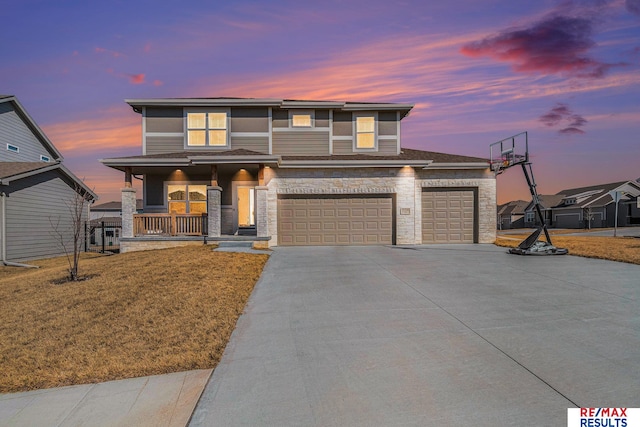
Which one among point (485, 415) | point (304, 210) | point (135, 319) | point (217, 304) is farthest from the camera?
point (304, 210)

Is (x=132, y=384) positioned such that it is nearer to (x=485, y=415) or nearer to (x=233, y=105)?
(x=485, y=415)

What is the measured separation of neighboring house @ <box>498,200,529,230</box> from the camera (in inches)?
2232

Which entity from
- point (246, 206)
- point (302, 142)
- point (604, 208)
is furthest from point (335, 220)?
point (604, 208)

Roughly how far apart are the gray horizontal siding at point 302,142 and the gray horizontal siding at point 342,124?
2.13 ft

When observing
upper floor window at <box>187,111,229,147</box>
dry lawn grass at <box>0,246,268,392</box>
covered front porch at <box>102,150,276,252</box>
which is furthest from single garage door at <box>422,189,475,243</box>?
upper floor window at <box>187,111,229,147</box>

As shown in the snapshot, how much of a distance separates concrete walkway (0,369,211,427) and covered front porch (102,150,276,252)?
10.8 meters

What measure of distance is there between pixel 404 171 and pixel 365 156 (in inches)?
84.6

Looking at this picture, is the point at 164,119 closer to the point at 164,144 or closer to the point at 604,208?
the point at 164,144

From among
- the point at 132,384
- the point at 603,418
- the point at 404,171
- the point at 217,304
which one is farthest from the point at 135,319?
the point at 404,171

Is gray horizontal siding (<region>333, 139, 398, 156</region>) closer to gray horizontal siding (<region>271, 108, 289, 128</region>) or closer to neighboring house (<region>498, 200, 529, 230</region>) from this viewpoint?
gray horizontal siding (<region>271, 108, 289, 128</region>)

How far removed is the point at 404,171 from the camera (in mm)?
16406

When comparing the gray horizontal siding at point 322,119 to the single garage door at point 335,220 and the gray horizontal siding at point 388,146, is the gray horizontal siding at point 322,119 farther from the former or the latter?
the single garage door at point 335,220

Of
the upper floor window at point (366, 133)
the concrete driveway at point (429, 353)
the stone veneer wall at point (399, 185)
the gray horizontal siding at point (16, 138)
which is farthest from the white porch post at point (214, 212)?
the gray horizontal siding at point (16, 138)

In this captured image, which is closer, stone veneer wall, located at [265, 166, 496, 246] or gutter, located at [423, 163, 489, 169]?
stone veneer wall, located at [265, 166, 496, 246]
